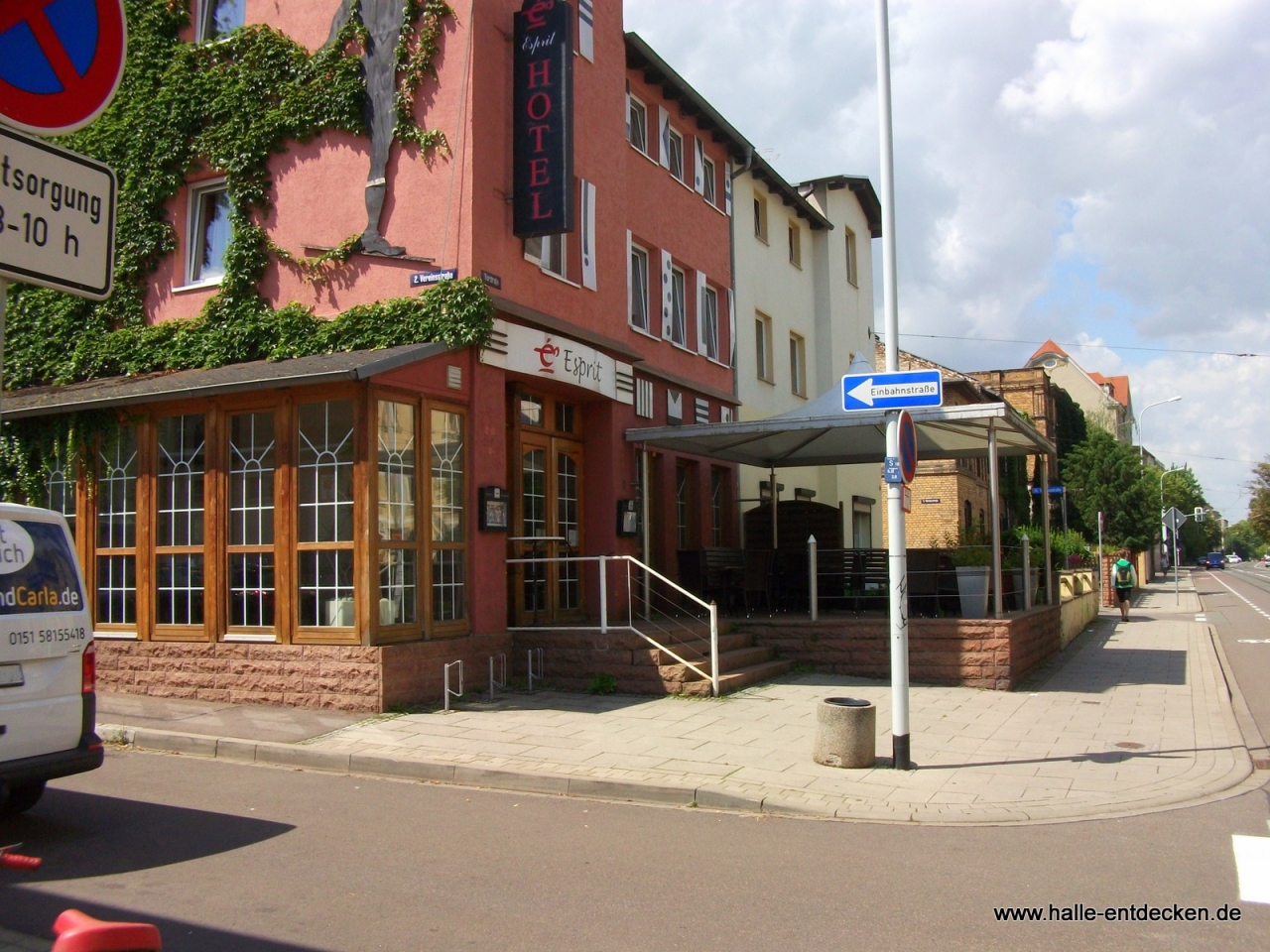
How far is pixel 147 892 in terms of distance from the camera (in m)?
5.43

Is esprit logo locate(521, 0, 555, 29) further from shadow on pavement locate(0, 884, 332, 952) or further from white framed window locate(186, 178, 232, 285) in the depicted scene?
shadow on pavement locate(0, 884, 332, 952)

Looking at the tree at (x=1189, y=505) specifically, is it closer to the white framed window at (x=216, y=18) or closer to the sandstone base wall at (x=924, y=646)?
the sandstone base wall at (x=924, y=646)

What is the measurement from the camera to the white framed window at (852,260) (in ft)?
90.4

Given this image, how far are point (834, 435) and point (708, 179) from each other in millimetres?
6173

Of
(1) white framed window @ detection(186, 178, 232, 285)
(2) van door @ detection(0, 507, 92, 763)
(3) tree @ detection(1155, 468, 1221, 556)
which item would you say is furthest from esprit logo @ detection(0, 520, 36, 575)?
(3) tree @ detection(1155, 468, 1221, 556)

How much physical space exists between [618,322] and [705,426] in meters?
2.06

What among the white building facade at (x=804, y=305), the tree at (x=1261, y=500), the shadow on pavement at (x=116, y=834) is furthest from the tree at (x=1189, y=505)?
the shadow on pavement at (x=116, y=834)

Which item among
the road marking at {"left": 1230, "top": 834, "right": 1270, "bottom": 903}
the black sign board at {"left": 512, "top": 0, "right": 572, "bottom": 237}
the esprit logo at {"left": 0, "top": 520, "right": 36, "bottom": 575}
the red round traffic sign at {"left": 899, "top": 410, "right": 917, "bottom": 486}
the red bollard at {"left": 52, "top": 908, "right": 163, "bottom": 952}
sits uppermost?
the black sign board at {"left": 512, "top": 0, "right": 572, "bottom": 237}

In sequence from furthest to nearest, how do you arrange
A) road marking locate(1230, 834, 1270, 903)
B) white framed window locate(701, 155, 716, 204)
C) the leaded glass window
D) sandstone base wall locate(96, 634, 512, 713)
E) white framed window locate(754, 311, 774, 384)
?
white framed window locate(754, 311, 774, 384), white framed window locate(701, 155, 716, 204), the leaded glass window, sandstone base wall locate(96, 634, 512, 713), road marking locate(1230, 834, 1270, 903)

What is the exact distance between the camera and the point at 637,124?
17.4 m

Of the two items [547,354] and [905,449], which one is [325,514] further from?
[905,449]

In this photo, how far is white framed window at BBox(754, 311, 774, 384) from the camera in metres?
22.0

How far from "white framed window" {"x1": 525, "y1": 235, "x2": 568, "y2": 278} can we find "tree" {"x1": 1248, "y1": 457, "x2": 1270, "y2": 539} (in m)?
82.0

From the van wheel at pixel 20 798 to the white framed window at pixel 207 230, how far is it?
7.96 metres
